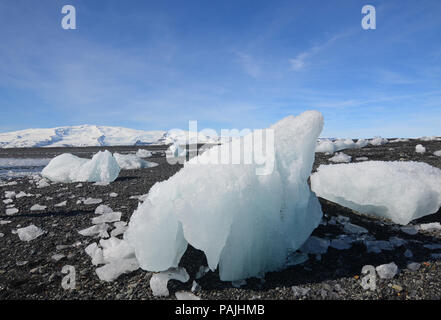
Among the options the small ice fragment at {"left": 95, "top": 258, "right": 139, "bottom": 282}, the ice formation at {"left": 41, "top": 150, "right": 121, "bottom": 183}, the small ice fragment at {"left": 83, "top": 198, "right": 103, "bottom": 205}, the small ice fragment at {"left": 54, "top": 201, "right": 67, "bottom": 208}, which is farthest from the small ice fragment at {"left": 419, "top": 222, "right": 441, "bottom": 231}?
the ice formation at {"left": 41, "top": 150, "right": 121, "bottom": 183}

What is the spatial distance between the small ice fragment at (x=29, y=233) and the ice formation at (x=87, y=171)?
3.64 meters

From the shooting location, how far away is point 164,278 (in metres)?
2.38

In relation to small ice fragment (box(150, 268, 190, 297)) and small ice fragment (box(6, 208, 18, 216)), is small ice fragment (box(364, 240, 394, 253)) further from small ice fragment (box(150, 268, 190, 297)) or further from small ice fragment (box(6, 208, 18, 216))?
small ice fragment (box(6, 208, 18, 216))

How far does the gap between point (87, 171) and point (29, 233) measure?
4049mm

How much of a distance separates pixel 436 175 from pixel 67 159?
909 centimetres

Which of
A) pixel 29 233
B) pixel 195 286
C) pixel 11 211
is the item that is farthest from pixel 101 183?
pixel 195 286

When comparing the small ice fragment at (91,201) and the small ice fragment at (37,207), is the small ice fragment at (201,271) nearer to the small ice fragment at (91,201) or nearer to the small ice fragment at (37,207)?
the small ice fragment at (91,201)

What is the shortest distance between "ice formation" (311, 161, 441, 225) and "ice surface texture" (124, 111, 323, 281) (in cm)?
166

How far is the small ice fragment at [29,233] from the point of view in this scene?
11.6 ft

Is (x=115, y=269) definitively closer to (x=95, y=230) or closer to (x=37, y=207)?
(x=95, y=230)

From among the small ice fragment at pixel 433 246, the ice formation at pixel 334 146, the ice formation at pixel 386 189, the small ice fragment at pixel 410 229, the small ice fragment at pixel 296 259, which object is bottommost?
the small ice fragment at pixel 296 259

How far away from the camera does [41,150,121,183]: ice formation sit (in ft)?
24.2

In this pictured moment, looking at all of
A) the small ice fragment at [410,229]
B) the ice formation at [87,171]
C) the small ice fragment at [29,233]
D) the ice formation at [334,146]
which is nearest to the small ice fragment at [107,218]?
the small ice fragment at [29,233]
